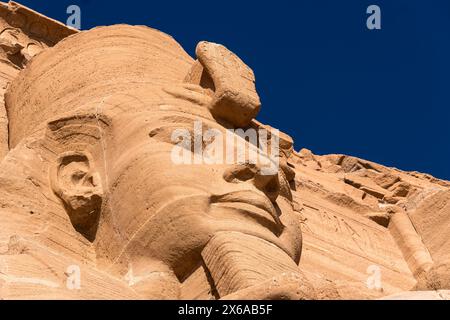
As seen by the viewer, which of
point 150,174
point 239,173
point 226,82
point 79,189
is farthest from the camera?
point 226,82

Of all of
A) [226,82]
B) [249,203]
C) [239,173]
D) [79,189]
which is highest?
[226,82]

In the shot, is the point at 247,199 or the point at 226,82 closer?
the point at 247,199

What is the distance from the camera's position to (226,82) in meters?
9.77

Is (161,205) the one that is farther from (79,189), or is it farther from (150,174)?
(79,189)

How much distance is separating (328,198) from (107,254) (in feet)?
12.1

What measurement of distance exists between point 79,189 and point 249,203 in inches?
51.5

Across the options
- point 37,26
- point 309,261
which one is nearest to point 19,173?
point 309,261

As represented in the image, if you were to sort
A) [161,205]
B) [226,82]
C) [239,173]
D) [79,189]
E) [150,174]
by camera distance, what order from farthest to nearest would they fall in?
[226,82]
[79,189]
[239,173]
[150,174]
[161,205]

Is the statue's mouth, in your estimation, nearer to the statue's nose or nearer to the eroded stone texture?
the eroded stone texture

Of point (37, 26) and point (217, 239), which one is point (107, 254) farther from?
point (37, 26)

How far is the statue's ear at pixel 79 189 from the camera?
29.2 feet

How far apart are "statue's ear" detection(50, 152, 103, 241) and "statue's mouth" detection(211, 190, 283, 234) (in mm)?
976

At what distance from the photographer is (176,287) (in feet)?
26.4

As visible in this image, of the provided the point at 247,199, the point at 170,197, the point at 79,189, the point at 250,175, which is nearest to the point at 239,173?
the point at 250,175
